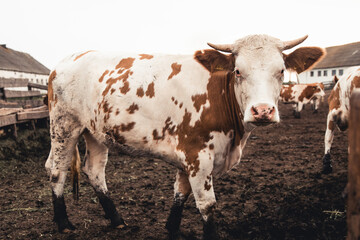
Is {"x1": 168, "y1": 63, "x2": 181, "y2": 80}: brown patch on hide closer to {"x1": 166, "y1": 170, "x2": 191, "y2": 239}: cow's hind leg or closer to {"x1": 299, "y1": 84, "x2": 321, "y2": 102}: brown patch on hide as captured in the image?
{"x1": 166, "y1": 170, "x2": 191, "y2": 239}: cow's hind leg

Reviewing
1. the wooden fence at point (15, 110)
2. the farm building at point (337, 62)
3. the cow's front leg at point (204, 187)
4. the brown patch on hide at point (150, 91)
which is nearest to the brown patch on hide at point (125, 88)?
the brown patch on hide at point (150, 91)

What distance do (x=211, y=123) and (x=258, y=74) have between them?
624mm

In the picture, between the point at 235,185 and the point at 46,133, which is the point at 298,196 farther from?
the point at 46,133

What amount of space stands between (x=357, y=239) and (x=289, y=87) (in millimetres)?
15700

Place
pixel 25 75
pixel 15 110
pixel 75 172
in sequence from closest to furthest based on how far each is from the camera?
pixel 75 172 → pixel 15 110 → pixel 25 75

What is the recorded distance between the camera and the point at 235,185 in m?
4.66

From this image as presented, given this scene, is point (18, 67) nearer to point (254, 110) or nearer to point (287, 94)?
point (287, 94)

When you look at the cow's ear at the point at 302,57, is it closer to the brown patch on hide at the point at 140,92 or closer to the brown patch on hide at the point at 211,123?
the brown patch on hide at the point at 211,123

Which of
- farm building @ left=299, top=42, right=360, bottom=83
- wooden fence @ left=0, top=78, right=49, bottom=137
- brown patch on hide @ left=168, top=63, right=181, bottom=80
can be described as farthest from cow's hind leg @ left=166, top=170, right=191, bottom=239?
farm building @ left=299, top=42, right=360, bottom=83

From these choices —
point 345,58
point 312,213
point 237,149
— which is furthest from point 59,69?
point 345,58

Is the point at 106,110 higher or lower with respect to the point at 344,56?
lower

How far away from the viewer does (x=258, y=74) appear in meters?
2.29

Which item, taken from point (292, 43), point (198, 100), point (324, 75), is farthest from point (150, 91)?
point (324, 75)

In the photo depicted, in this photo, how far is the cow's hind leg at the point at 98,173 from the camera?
11.4ft
